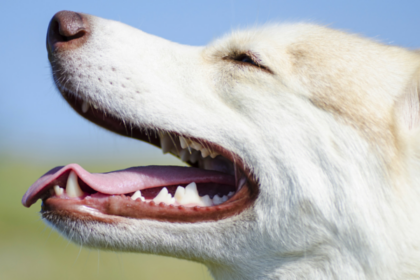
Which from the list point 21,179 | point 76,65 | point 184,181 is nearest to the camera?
point 76,65

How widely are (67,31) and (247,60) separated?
1.06 metres

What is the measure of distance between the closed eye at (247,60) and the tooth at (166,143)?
0.63 meters

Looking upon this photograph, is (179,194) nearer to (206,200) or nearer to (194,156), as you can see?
(206,200)

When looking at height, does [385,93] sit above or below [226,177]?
above

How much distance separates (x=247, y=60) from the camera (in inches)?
94.4

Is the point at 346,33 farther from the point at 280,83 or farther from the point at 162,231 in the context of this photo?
the point at 162,231

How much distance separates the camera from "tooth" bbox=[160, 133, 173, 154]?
244 centimetres

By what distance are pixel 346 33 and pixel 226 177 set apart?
1258mm

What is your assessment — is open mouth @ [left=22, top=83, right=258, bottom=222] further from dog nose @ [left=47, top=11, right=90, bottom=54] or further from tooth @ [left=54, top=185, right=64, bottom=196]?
dog nose @ [left=47, top=11, right=90, bottom=54]

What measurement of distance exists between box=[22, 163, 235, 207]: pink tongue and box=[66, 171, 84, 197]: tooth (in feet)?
0.10

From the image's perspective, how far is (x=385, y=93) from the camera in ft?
7.24

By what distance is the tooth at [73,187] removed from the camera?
7.08 ft

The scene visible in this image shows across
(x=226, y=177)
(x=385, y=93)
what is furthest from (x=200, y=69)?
(x=385, y=93)

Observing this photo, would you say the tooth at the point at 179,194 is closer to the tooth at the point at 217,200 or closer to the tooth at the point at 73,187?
the tooth at the point at 217,200
